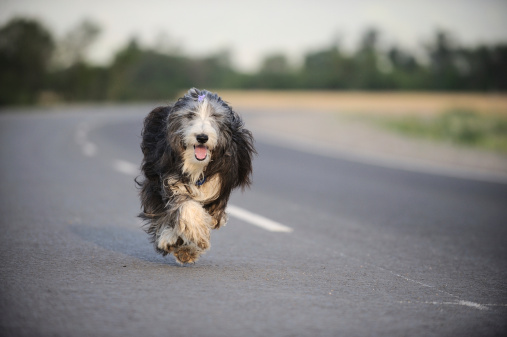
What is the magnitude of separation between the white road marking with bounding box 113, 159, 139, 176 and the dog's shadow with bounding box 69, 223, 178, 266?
19.3 feet

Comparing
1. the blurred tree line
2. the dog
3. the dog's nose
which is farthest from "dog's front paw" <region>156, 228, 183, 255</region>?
the blurred tree line

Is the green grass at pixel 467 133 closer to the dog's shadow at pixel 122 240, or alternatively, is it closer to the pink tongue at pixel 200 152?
the dog's shadow at pixel 122 240

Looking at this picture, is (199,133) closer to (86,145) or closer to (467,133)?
(86,145)

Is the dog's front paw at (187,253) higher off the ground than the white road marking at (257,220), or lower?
higher

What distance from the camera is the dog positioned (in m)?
5.39

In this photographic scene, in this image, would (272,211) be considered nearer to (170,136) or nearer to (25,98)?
(170,136)

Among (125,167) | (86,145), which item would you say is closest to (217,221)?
(125,167)

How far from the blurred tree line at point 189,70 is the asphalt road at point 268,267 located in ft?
203

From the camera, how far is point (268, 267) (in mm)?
5945

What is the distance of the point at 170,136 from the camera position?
546 cm

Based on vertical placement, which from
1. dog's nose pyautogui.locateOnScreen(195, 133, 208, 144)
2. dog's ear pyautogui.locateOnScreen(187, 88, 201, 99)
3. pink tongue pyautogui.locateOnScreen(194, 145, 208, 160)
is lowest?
pink tongue pyautogui.locateOnScreen(194, 145, 208, 160)

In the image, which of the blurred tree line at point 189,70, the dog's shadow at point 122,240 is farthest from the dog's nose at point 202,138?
the blurred tree line at point 189,70

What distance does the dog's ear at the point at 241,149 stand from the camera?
18.7ft

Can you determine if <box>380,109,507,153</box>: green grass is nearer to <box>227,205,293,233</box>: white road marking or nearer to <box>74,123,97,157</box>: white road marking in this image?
<box>74,123,97,157</box>: white road marking
